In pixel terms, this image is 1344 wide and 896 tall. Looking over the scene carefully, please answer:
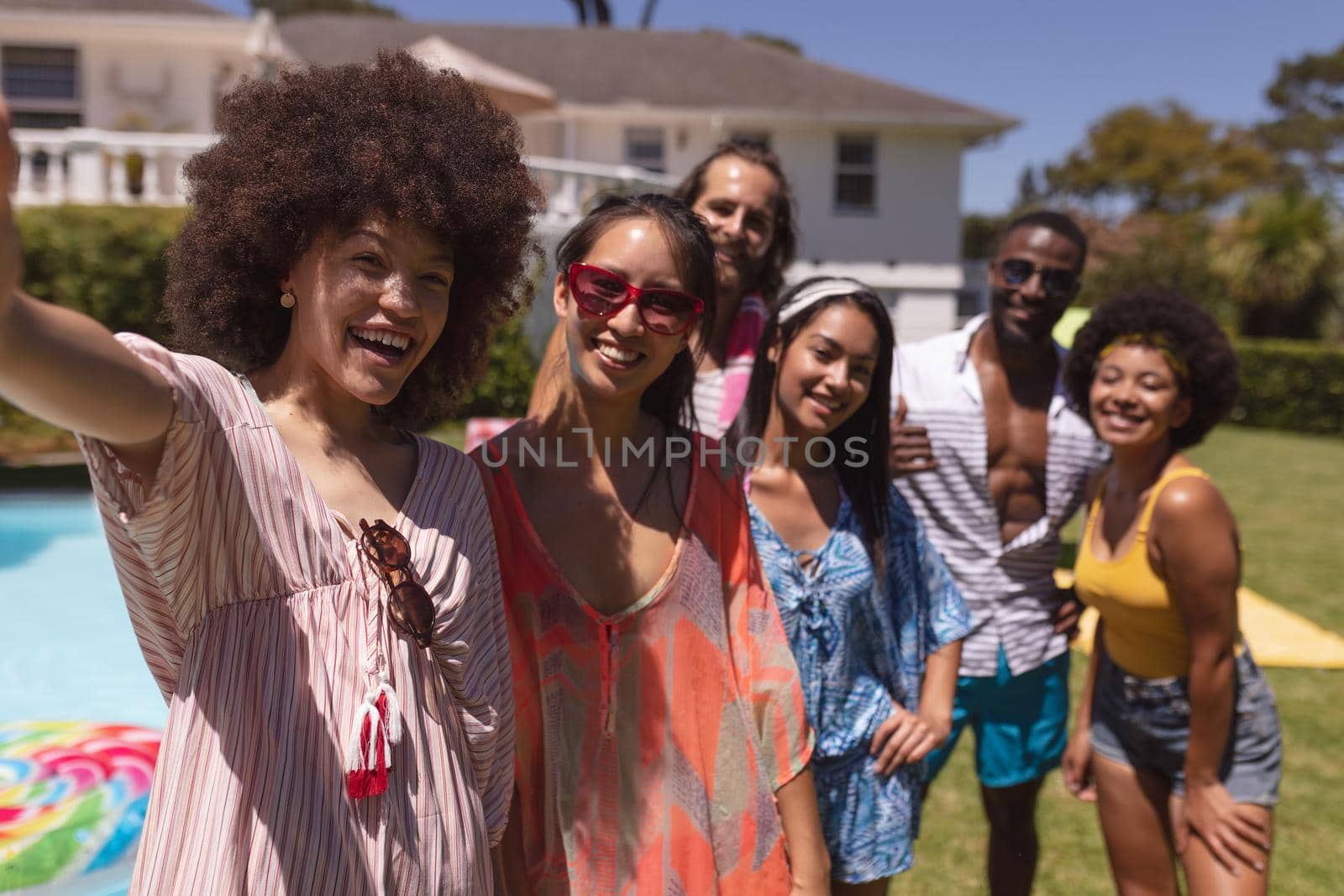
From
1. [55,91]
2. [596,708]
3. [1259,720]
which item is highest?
[55,91]

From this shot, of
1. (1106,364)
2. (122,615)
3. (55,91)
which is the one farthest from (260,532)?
(55,91)

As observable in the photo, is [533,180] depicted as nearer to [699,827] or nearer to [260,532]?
[260,532]

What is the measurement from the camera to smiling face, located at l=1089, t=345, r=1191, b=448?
10.1ft

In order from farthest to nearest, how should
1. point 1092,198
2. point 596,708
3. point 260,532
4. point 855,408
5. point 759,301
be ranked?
1. point 1092,198
2. point 759,301
3. point 855,408
4. point 596,708
5. point 260,532

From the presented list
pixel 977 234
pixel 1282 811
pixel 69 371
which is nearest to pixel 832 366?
pixel 69 371

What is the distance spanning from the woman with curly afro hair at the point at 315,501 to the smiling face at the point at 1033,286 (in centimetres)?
221

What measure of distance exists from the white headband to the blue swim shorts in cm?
153

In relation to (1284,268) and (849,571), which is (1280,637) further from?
(1284,268)

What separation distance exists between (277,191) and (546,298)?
40.3ft

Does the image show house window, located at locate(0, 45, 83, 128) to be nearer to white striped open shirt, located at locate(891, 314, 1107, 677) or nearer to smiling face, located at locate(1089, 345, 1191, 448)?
white striped open shirt, located at locate(891, 314, 1107, 677)

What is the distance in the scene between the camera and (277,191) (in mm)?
1729

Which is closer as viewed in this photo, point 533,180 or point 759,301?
point 533,180

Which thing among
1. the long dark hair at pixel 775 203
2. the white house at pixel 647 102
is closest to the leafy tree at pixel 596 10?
the white house at pixel 647 102

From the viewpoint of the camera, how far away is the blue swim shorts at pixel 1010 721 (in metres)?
3.58
